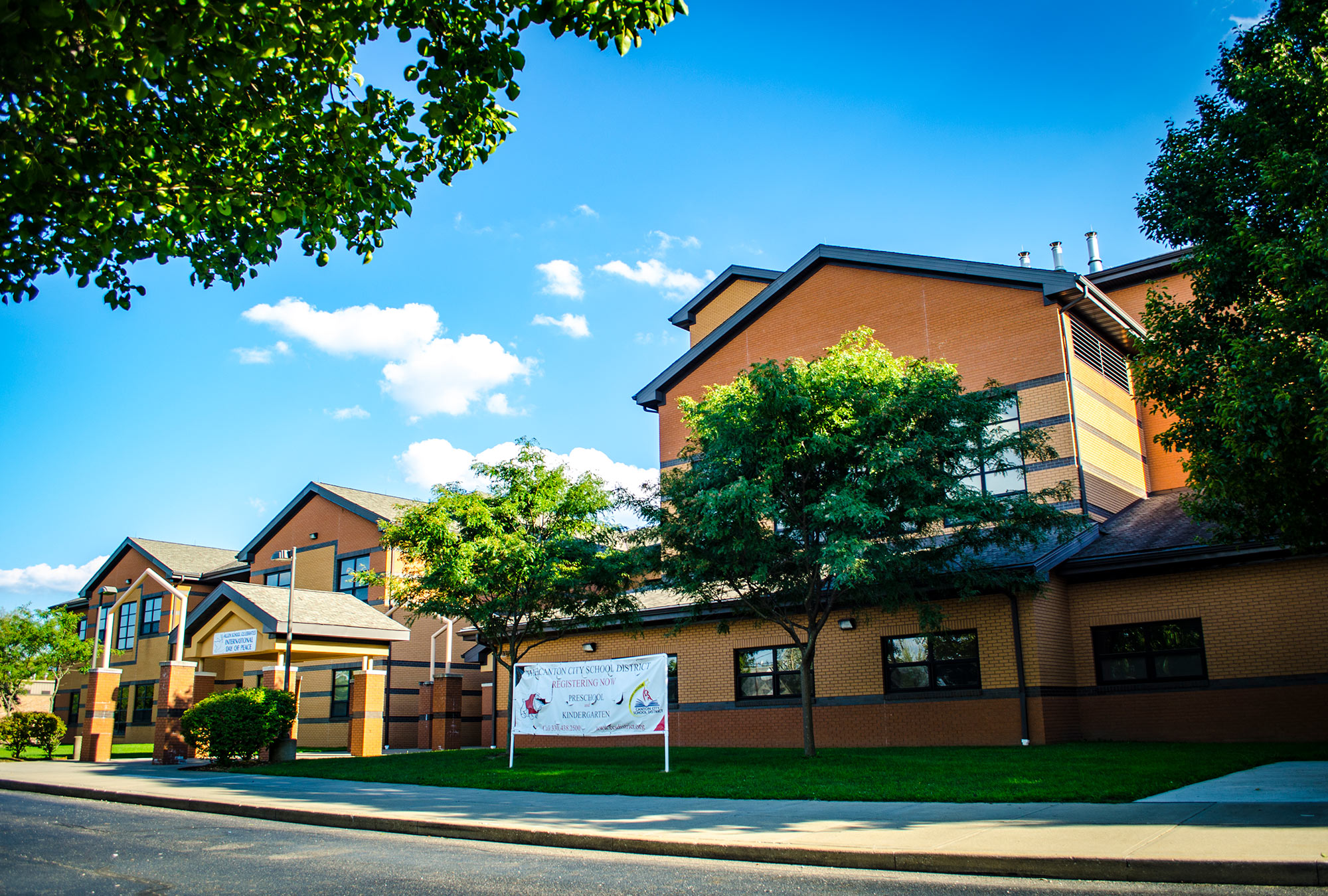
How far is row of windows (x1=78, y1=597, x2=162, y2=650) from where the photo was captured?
42.4 m

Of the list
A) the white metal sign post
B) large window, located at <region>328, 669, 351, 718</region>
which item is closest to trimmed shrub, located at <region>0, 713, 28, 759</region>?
large window, located at <region>328, 669, 351, 718</region>

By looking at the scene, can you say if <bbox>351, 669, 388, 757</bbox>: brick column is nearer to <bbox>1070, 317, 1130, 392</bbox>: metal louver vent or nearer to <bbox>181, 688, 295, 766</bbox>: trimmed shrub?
<bbox>181, 688, 295, 766</bbox>: trimmed shrub

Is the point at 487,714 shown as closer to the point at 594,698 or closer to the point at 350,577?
the point at 350,577

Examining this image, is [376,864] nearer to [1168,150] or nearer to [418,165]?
[418,165]

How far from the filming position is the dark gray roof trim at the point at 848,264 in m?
22.3

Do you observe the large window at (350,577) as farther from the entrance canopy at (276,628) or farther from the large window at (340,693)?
the entrance canopy at (276,628)

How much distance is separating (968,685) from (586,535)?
29.1ft

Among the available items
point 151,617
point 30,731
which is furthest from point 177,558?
point 30,731

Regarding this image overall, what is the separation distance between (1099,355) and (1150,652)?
8.55 meters

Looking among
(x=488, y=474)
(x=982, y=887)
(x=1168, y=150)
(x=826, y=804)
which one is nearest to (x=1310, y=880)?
(x=982, y=887)

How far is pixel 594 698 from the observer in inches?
639

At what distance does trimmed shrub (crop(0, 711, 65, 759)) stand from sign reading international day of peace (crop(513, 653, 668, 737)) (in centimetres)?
1994

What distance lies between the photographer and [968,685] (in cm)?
1941

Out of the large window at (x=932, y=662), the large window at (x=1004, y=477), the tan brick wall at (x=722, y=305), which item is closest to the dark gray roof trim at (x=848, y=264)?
the tan brick wall at (x=722, y=305)
